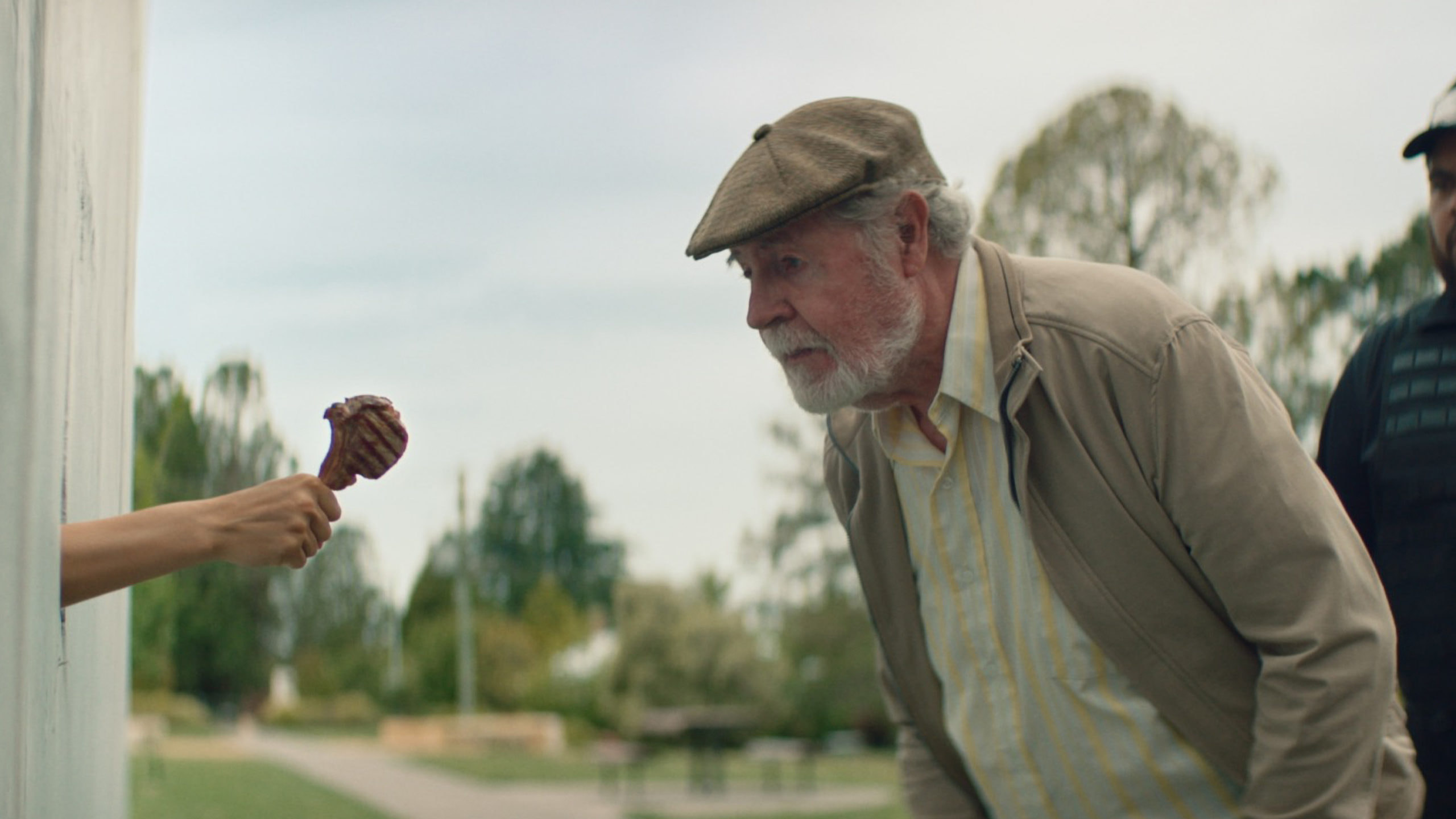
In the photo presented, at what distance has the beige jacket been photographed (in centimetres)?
186

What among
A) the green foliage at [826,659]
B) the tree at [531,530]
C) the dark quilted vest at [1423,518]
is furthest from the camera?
the green foliage at [826,659]

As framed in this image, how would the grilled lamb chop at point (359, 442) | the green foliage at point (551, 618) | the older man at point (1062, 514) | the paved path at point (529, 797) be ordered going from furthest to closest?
1. the green foliage at point (551, 618)
2. the paved path at point (529, 797)
3. the older man at point (1062, 514)
4. the grilled lamb chop at point (359, 442)

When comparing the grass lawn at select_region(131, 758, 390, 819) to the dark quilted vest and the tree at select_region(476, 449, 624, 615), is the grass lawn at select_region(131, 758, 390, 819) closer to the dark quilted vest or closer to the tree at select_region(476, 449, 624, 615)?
the tree at select_region(476, 449, 624, 615)

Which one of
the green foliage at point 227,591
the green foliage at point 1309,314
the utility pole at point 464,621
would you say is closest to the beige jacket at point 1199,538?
the green foliage at point 227,591

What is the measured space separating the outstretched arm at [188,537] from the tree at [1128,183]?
1691cm

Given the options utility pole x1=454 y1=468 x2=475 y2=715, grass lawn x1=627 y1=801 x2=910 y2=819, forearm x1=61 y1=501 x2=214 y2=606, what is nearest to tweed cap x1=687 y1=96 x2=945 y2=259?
forearm x1=61 y1=501 x2=214 y2=606

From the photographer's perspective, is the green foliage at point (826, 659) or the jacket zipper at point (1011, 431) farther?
the green foliage at point (826, 659)

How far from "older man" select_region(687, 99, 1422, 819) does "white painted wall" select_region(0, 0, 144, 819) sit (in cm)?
92

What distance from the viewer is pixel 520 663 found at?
2255 cm

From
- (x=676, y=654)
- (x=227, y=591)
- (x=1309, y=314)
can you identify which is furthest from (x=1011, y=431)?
(x=676, y=654)

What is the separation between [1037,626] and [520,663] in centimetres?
2106

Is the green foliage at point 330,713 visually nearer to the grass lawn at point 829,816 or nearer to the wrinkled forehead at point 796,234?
the grass lawn at point 829,816

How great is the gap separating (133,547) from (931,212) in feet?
4.31

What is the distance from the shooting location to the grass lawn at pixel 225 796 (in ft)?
31.0
